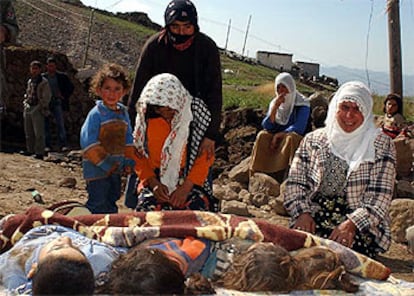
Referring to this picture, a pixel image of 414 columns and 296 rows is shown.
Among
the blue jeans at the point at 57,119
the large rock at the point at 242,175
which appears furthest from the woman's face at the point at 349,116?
the blue jeans at the point at 57,119

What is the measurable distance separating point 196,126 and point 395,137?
383 cm

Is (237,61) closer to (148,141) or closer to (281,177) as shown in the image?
(281,177)

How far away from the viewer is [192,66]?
4410 mm

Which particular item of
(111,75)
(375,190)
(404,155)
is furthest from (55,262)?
(404,155)

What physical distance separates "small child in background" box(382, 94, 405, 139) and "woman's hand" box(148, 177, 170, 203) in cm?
409

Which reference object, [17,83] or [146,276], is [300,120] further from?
[17,83]

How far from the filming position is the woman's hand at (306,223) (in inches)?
155

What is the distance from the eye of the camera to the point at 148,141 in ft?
13.6

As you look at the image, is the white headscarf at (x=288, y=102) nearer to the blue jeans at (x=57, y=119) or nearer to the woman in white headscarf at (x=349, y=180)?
the woman in white headscarf at (x=349, y=180)

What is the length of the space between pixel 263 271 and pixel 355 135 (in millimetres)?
1469

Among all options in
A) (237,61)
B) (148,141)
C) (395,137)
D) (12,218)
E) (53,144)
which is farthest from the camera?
(237,61)

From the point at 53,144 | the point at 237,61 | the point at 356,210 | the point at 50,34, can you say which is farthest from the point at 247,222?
the point at 237,61

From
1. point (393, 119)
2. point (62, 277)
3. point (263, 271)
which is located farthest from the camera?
point (393, 119)

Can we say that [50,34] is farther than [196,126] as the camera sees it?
Yes
